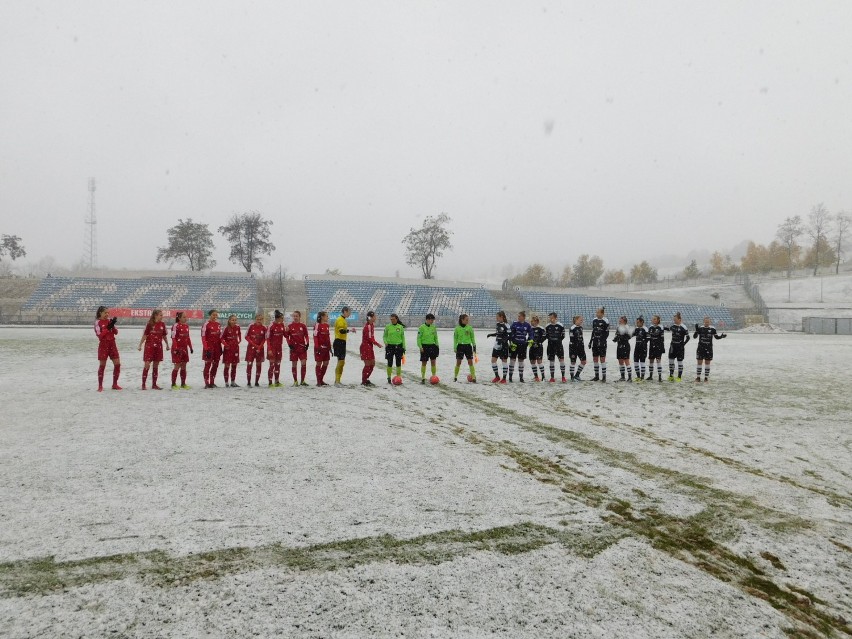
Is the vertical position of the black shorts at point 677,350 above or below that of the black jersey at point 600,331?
below

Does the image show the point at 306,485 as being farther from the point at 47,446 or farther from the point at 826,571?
the point at 826,571

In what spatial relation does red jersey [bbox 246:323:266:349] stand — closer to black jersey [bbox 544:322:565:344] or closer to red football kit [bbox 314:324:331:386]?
red football kit [bbox 314:324:331:386]

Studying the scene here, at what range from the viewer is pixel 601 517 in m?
4.02

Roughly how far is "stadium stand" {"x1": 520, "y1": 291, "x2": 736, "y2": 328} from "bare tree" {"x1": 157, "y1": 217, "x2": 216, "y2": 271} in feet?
147

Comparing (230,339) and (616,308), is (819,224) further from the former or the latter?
(230,339)

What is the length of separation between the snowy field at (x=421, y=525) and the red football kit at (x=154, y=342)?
8.31 feet

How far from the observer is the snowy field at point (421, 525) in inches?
107

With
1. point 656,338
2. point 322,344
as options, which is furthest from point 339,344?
point 656,338

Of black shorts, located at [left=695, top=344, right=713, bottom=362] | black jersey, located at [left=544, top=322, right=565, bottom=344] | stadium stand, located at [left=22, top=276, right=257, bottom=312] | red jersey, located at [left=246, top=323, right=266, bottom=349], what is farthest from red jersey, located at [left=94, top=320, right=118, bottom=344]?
stadium stand, located at [left=22, top=276, right=257, bottom=312]

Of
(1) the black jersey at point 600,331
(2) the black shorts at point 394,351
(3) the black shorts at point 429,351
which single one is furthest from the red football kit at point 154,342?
(1) the black jersey at point 600,331

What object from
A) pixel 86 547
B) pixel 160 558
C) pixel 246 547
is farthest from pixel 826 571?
pixel 86 547

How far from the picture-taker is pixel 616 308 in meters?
54.4

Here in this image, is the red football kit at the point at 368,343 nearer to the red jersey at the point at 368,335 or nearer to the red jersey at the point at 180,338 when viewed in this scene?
the red jersey at the point at 368,335

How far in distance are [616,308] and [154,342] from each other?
51.5m
